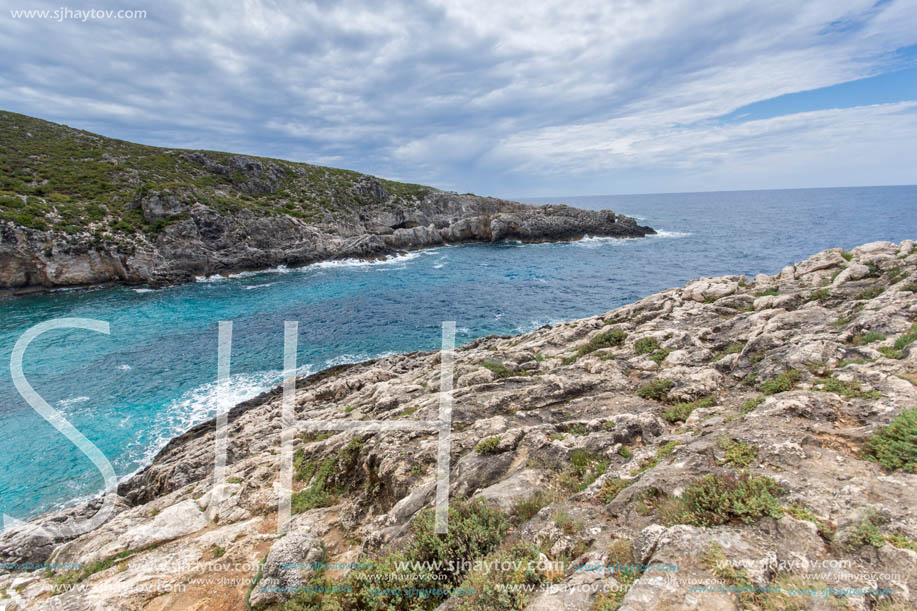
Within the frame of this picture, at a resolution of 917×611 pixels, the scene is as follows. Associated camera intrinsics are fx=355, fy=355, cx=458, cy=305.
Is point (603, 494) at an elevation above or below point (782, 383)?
below

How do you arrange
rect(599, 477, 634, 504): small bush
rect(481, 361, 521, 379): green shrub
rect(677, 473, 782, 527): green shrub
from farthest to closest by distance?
rect(481, 361, 521, 379): green shrub < rect(599, 477, 634, 504): small bush < rect(677, 473, 782, 527): green shrub

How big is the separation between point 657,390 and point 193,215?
234ft

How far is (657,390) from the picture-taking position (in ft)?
36.5

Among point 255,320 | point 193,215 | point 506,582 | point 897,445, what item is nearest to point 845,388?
point 897,445

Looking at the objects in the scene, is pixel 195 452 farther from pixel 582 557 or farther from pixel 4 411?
pixel 582 557

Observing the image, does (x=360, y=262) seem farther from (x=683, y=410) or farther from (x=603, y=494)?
(x=603, y=494)

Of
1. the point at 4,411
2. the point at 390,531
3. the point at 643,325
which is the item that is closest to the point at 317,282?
the point at 4,411

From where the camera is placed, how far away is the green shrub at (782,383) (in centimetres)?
893

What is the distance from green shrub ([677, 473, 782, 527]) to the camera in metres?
5.18

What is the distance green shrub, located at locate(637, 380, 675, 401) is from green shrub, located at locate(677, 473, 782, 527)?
534 centimetres

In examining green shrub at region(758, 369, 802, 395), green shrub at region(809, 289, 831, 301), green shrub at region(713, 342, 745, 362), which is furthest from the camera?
green shrub at region(809, 289, 831, 301)

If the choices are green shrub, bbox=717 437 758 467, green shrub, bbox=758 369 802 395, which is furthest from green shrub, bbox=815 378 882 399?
green shrub, bbox=717 437 758 467

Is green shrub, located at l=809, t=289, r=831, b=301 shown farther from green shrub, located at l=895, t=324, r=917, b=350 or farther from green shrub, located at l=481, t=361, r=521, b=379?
green shrub, located at l=481, t=361, r=521, b=379

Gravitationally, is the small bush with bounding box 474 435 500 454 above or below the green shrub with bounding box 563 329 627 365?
below
